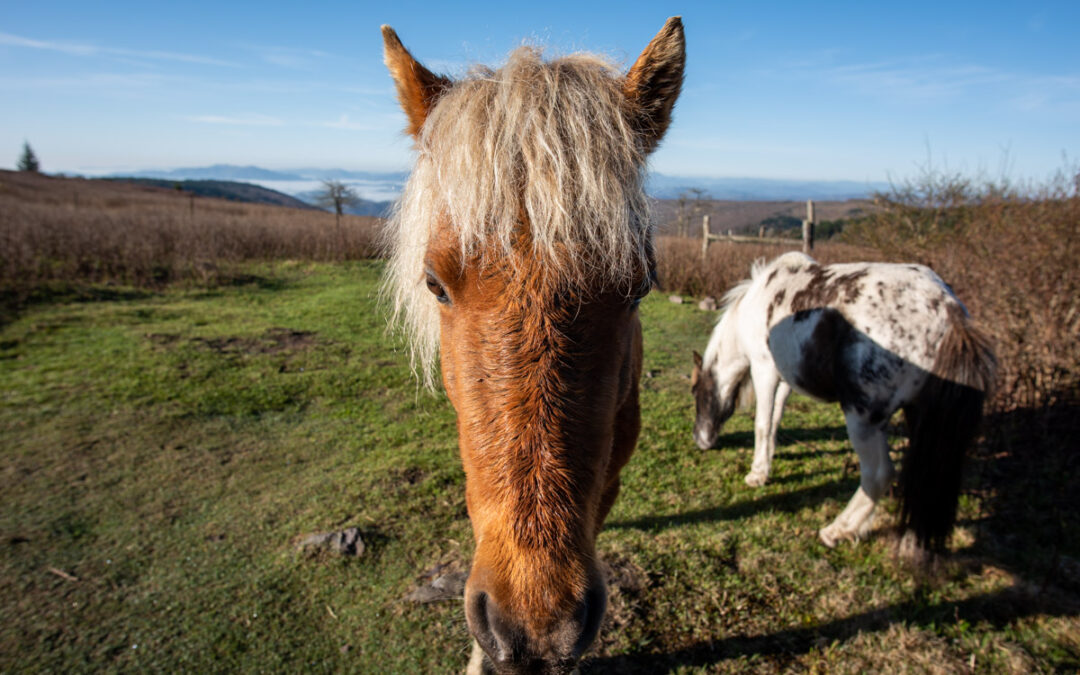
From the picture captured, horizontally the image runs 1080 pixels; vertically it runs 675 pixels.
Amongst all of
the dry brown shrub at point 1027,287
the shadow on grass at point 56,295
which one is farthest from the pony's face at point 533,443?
the shadow on grass at point 56,295

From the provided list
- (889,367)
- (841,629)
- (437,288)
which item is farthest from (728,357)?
(437,288)

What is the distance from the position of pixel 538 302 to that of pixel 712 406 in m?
4.46

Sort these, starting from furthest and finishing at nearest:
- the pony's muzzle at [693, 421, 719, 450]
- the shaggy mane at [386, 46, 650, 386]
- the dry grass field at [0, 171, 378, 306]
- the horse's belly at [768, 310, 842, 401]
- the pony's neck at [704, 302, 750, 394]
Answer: the dry grass field at [0, 171, 378, 306], the pony's muzzle at [693, 421, 719, 450], the pony's neck at [704, 302, 750, 394], the horse's belly at [768, 310, 842, 401], the shaggy mane at [386, 46, 650, 386]

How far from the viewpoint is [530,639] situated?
1.27 meters

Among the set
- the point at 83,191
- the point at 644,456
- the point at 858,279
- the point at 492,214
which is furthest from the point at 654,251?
the point at 83,191

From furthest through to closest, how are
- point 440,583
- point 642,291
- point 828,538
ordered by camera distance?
point 828,538
point 440,583
point 642,291

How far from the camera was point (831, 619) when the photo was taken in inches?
122

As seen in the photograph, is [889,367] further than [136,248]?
No

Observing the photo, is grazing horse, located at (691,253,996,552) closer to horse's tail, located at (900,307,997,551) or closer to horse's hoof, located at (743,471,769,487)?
horse's tail, located at (900,307,997,551)

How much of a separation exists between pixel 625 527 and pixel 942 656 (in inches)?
79.7

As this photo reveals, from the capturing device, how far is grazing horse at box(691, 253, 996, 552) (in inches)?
124

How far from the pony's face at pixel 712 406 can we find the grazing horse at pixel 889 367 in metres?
0.94

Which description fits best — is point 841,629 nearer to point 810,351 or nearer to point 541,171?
point 810,351

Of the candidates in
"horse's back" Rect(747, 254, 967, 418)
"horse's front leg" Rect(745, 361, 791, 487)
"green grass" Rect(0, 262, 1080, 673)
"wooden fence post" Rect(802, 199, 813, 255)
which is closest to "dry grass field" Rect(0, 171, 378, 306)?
"green grass" Rect(0, 262, 1080, 673)
